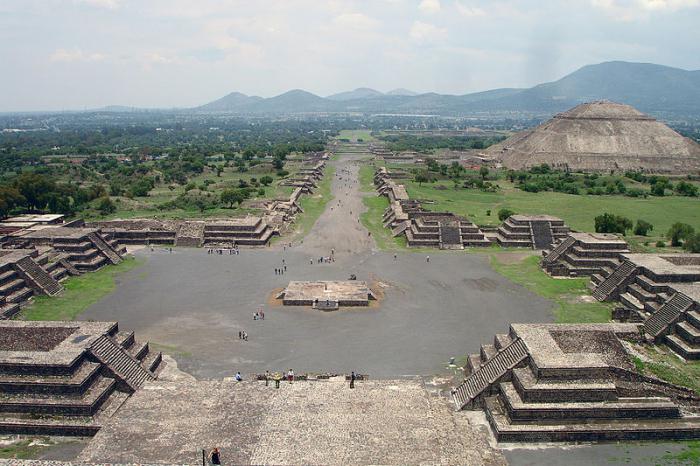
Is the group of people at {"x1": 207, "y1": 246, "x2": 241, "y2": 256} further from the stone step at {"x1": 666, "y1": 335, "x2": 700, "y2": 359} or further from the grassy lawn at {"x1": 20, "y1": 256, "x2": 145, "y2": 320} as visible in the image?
the stone step at {"x1": 666, "y1": 335, "x2": 700, "y2": 359}

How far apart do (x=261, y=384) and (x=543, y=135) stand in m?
127

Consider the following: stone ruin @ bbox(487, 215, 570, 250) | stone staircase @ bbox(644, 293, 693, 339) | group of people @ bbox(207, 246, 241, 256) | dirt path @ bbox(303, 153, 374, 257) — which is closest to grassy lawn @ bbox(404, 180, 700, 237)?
stone ruin @ bbox(487, 215, 570, 250)

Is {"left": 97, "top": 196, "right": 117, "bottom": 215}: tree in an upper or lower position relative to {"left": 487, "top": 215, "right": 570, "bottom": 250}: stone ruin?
upper

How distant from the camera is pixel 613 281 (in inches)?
1582

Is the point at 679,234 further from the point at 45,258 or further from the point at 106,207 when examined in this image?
the point at 106,207

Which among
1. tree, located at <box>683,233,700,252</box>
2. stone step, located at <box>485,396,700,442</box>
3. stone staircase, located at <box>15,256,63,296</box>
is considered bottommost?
stone step, located at <box>485,396,700,442</box>

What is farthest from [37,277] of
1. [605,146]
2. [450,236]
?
[605,146]

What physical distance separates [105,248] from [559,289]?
4029cm

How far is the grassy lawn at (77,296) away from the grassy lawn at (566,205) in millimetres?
41541

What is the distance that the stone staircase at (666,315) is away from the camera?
3184cm

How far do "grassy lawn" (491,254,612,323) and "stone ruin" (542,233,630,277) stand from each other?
36.0 inches

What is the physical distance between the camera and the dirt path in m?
55.7

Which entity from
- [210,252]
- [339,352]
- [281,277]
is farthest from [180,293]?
[339,352]

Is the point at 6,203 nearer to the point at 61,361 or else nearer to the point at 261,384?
the point at 61,361
